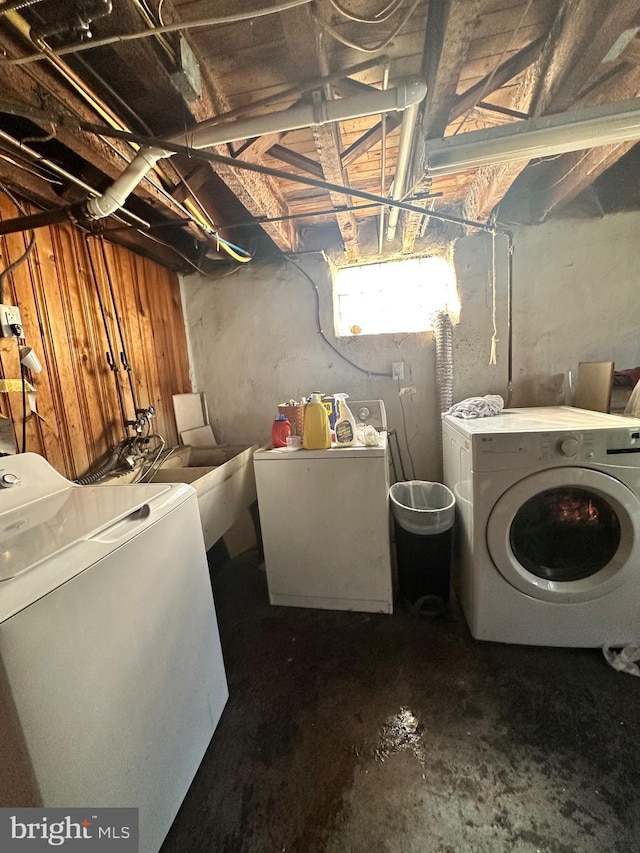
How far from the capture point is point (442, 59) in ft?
3.07

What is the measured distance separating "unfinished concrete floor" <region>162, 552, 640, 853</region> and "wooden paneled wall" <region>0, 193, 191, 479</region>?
128 cm

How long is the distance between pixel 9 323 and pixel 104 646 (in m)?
1.28

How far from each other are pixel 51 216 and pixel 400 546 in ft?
6.78

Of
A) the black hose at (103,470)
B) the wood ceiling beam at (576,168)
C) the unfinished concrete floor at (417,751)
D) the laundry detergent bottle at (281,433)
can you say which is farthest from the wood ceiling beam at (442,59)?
the unfinished concrete floor at (417,751)

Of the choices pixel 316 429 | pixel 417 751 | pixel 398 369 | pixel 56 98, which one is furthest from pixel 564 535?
pixel 56 98

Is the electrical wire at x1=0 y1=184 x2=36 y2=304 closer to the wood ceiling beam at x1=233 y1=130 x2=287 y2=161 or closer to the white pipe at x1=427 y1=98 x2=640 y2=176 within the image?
the wood ceiling beam at x1=233 y1=130 x2=287 y2=161

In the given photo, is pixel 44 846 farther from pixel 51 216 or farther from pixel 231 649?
pixel 51 216

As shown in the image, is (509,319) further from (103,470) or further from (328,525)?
(103,470)

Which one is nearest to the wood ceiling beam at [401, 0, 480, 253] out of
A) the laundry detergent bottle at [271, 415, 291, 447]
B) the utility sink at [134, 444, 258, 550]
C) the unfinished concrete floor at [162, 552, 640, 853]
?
the laundry detergent bottle at [271, 415, 291, 447]

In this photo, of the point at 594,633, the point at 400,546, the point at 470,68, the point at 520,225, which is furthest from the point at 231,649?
the point at 520,225

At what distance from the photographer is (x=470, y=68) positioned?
1.10 m

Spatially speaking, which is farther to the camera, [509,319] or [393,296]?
[393,296]

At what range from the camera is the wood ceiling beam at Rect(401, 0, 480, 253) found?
817 mm

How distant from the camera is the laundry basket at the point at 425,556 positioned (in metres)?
1.56
